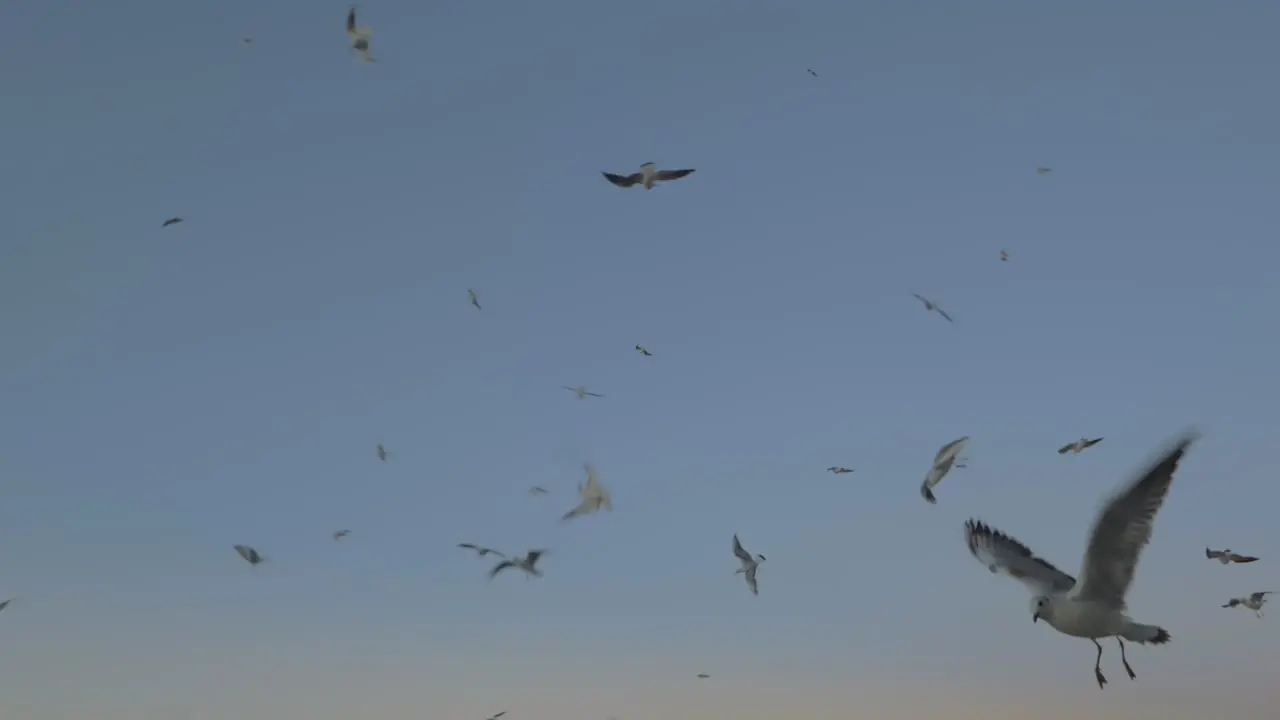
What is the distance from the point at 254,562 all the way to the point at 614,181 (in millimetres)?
12078

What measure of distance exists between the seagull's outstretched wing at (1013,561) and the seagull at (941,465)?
7.68 ft

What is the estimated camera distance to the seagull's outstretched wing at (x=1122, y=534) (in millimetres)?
19297

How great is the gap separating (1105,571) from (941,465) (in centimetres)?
394

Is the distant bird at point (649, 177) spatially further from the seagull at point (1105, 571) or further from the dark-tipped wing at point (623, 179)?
the seagull at point (1105, 571)

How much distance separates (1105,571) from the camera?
20.7 meters

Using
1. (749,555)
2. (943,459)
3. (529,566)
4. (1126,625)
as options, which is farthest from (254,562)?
(1126,625)

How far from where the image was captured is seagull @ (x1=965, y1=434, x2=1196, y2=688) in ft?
63.5

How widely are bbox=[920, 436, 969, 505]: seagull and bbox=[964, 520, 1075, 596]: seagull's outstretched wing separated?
234cm

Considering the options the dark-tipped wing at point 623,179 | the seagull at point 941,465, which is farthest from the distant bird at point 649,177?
the seagull at point 941,465

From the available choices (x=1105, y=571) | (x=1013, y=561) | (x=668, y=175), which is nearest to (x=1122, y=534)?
(x=1105, y=571)

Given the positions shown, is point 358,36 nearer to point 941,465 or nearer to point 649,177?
point 649,177

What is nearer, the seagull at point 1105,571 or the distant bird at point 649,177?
the seagull at point 1105,571

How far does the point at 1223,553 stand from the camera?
25297 mm

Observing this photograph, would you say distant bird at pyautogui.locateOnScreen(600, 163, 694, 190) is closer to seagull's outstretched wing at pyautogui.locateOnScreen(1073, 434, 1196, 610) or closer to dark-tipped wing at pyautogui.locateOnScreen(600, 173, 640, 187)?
dark-tipped wing at pyautogui.locateOnScreen(600, 173, 640, 187)
